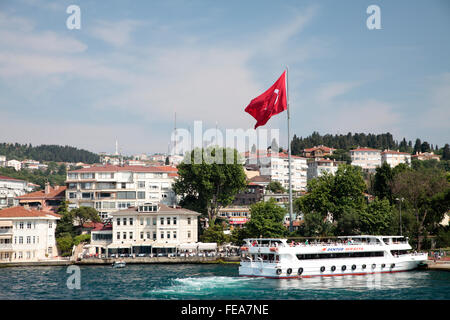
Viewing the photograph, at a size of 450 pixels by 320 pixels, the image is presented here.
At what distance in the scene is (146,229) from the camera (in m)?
66.7

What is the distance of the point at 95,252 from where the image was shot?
65750 millimetres

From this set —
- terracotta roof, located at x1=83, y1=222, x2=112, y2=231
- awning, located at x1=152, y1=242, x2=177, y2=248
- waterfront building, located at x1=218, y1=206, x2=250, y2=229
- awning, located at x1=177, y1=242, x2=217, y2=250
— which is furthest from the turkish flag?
waterfront building, located at x1=218, y1=206, x2=250, y2=229

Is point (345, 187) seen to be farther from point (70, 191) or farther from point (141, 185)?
point (70, 191)

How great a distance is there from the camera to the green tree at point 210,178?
76375 millimetres

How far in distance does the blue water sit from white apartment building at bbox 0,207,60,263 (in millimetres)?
13772

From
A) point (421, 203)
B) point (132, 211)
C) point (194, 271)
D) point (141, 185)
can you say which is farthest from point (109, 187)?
point (421, 203)

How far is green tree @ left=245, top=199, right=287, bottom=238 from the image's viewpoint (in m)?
59.0

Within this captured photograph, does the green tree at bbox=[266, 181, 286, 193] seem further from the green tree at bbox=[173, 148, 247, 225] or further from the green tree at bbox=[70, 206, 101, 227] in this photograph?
the green tree at bbox=[70, 206, 101, 227]

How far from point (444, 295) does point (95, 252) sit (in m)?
47.1

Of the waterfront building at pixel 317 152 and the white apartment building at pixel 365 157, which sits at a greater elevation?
the waterfront building at pixel 317 152

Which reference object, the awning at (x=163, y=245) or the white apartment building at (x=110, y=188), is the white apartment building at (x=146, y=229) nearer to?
the awning at (x=163, y=245)

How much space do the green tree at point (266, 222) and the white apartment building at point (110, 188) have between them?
26.0 metres

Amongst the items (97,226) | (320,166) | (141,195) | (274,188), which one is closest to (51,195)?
(141,195)

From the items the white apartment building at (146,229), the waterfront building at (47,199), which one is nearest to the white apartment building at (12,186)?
the waterfront building at (47,199)
